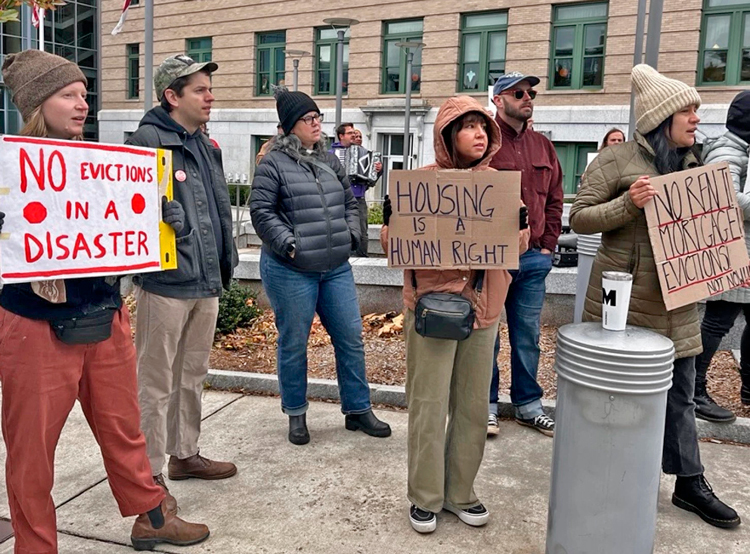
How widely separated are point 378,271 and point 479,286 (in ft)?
11.5

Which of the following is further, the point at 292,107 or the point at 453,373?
the point at 292,107

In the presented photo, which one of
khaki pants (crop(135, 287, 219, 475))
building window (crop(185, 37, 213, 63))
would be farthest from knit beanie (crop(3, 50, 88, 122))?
building window (crop(185, 37, 213, 63))

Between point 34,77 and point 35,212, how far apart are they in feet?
1.70

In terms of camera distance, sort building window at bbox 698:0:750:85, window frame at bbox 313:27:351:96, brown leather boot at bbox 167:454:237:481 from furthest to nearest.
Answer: window frame at bbox 313:27:351:96, building window at bbox 698:0:750:85, brown leather boot at bbox 167:454:237:481

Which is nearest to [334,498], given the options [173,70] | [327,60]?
[173,70]

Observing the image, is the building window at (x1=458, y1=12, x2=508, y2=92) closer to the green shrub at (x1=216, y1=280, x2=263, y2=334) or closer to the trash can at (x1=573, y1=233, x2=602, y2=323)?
the green shrub at (x1=216, y1=280, x2=263, y2=334)

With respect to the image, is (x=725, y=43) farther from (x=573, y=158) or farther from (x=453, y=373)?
(x=453, y=373)

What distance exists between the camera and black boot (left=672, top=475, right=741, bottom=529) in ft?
10.9

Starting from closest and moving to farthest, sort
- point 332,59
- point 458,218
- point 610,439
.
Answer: point 610,439 < point 458,218 < point 332,59

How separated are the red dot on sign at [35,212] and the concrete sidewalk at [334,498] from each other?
62.1 inches

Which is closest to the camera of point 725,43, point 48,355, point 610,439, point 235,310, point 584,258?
point 48,355

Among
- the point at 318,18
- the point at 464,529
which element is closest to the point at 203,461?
the point at 464,529

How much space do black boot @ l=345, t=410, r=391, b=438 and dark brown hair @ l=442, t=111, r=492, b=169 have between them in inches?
74.3

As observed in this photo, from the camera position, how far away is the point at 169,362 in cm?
342
